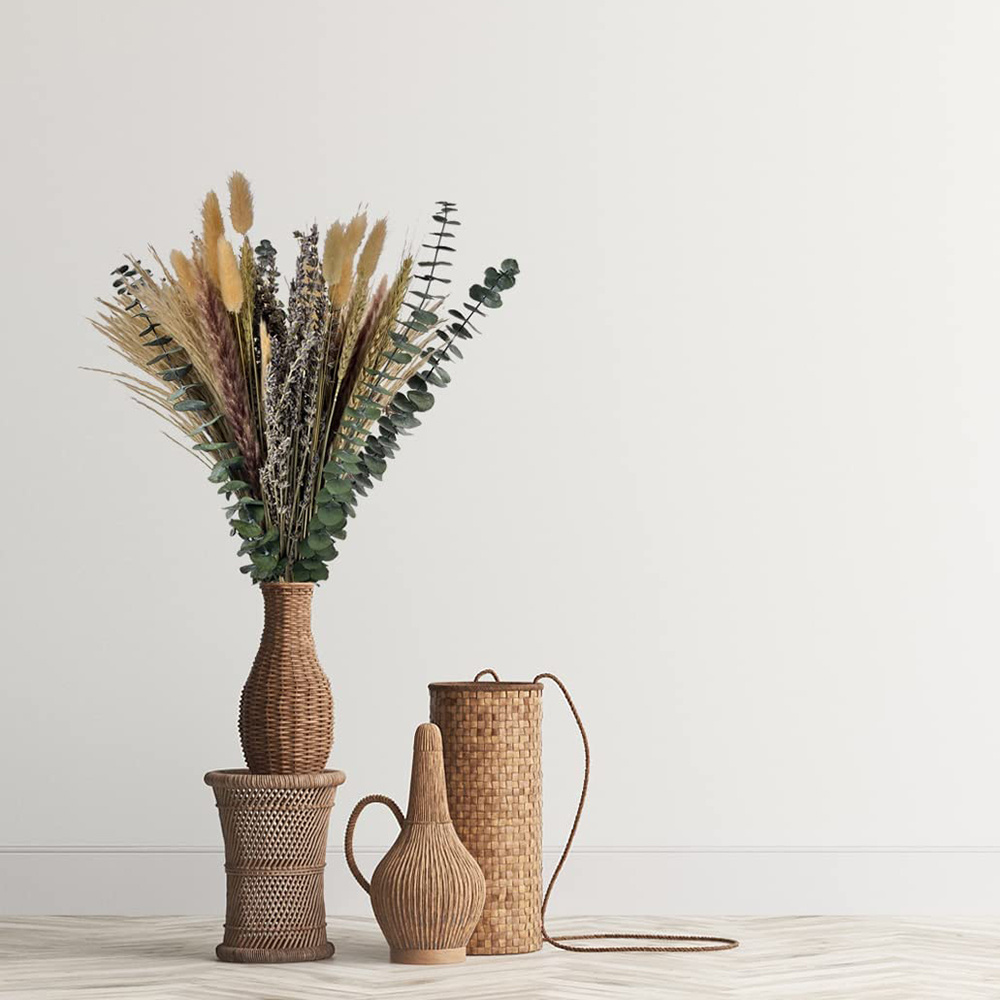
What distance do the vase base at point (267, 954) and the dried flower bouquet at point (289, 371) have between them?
1.79 ft

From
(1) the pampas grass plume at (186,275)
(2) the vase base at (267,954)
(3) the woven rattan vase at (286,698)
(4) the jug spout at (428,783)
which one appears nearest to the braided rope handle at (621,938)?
(4) the jug spout at (428,783)

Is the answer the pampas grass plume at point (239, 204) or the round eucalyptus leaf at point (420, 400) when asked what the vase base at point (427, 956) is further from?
the pampas grass plume at point (239, 204)

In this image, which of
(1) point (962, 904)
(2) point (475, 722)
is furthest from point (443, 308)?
(1) point (962, 904)

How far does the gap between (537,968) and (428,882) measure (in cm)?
21

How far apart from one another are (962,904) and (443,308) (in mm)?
1464

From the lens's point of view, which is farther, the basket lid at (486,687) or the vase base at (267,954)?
the basket lid at (486,687)

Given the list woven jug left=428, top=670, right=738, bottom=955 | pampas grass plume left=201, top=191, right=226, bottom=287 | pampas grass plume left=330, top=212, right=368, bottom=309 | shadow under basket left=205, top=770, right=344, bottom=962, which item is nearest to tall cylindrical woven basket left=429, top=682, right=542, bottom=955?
woven jug left=428, top=670, right=738, bottom=955

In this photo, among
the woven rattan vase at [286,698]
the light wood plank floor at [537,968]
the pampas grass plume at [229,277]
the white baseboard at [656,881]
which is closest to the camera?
the light wood plank floor at [537,968]

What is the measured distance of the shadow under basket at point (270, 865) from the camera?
2109mm

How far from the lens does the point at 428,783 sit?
2105 millimetres

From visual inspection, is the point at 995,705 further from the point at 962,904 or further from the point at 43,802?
the point at 43,802

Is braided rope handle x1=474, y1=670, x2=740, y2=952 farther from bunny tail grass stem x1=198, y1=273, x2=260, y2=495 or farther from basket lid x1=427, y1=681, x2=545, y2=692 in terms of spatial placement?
bunny tail grass stem x1=198, y1=273, x2=260, y2=495

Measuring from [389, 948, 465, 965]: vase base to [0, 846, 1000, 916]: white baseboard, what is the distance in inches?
21.0

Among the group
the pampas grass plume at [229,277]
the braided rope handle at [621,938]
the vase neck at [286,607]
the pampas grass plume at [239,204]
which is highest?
the pampas grass plume at [239,204]
